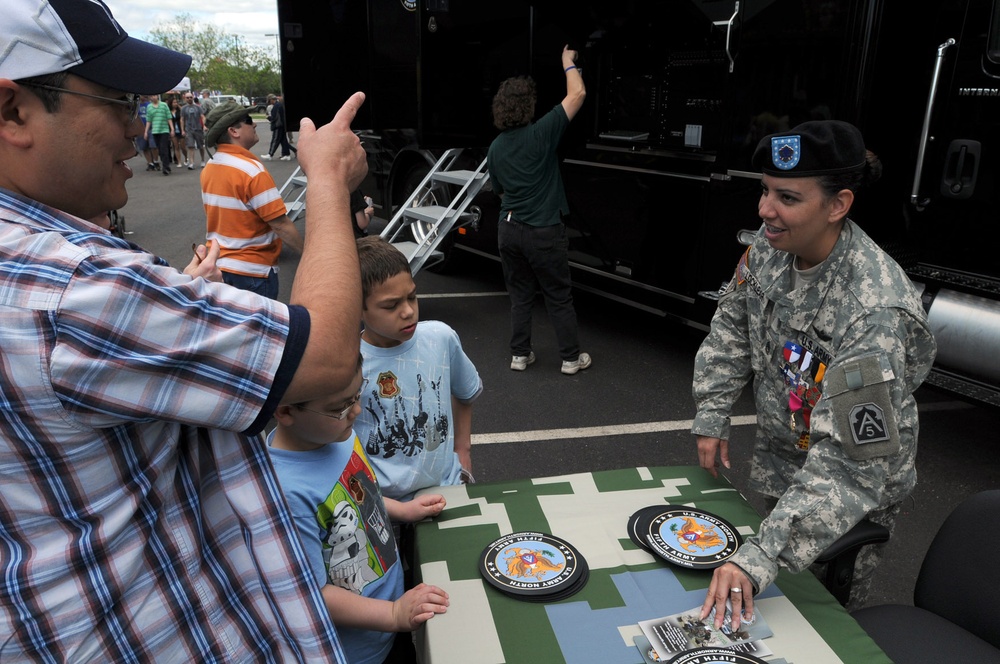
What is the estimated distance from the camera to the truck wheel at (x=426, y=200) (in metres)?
6.31

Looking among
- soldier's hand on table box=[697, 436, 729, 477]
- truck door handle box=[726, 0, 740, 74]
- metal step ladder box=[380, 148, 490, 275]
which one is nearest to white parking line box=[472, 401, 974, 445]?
soldier's hand on table box=[697, 436, 729, 477]

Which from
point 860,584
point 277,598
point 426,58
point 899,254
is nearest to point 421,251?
point 426,58

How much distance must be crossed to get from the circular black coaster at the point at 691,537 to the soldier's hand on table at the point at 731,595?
0.37 ft

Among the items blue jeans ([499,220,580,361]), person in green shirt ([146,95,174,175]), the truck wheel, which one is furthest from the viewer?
person in green shirt ([146,95,174,175])

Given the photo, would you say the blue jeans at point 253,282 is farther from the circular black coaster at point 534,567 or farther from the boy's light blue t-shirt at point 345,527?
the circular black coaster at point 534,567

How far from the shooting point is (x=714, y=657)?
1300mm

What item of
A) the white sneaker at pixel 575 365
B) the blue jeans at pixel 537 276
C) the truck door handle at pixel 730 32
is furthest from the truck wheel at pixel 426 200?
the truck door handle at pixel 730 32

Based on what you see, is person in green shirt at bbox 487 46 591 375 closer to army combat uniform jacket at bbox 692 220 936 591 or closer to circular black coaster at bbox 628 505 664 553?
army combat uniform jacket at bbox 692 220 936 591

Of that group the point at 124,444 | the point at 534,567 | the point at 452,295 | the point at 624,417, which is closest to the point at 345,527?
the point at 534,567

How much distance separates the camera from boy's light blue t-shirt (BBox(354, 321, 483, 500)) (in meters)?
1.96

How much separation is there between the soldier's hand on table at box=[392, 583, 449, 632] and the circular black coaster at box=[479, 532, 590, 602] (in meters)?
0.12

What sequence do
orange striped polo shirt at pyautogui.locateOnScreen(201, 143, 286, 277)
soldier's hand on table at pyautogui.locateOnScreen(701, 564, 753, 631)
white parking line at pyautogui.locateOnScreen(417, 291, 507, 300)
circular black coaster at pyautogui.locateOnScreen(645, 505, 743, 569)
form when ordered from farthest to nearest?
white parking line at pyautogui.locateOnScreen(417, 291, 507, 300) → orange striped polo shirt at pyautogui.locateOnScreen(201, 143, 286, 277) → circular black coaster at pyautogui.locateOnScreen(645, 505, 743, 569) → soldier's hand on table at pyautogui.locateOnScreen(701, 564, 753, 631)

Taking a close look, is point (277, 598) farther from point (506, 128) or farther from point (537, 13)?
point (537, 13)

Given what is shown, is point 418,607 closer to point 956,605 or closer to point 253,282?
point 956,605
